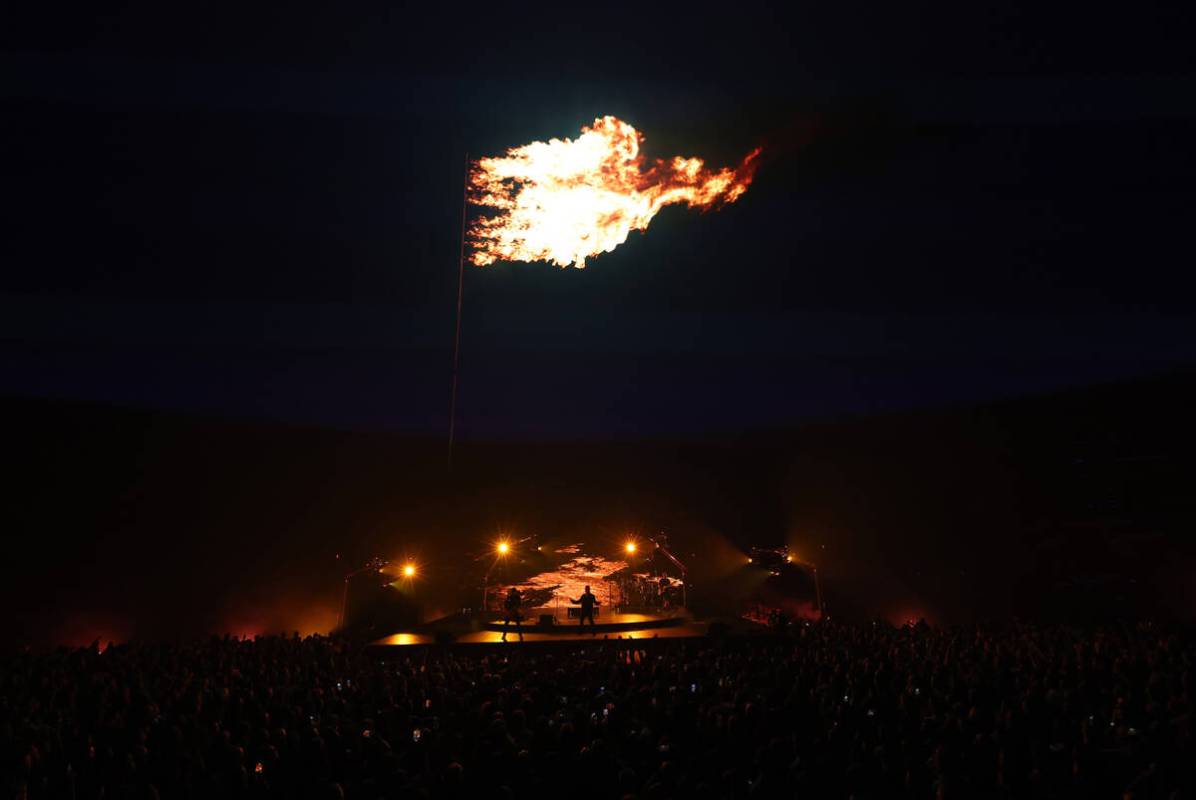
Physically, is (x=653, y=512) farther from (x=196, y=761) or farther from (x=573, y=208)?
(x=196, y=761)

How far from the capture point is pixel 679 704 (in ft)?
30.1

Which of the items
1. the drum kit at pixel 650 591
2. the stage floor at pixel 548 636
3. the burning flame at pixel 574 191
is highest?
the burning flame at pixel 574 191

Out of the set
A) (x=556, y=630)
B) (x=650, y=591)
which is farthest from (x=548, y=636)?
(x=650, y=591)

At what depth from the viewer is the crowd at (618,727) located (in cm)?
669

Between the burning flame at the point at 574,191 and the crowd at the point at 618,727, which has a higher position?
the burning flame at the point at 574,191

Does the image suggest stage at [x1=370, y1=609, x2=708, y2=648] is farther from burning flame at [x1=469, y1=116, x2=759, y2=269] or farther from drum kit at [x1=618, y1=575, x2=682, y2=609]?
burning flame at [x1=469, y1=116, x2=759, y2=269]

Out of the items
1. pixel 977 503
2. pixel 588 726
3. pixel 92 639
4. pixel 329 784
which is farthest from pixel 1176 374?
pixel 92 639

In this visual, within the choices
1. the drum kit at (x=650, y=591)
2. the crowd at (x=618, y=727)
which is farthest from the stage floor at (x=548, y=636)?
the crowd at (x=618, y=727)

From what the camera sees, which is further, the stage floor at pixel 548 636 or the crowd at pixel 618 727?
the stage floor at pixel 548 636

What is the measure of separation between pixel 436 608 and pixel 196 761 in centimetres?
2166

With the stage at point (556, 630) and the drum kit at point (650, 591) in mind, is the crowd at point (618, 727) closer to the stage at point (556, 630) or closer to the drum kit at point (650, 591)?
the stage at point (556, 630)

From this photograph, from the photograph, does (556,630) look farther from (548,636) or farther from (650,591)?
(650,591)

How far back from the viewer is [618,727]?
8.36 metres

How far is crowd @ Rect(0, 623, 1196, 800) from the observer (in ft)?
21.9
